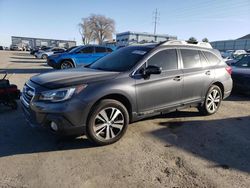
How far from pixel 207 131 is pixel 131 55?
7.11 feet

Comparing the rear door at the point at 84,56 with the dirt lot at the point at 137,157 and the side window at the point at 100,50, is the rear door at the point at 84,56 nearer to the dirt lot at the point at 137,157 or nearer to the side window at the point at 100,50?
the side window at the point at 100,50

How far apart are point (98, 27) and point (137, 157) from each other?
78155 mm

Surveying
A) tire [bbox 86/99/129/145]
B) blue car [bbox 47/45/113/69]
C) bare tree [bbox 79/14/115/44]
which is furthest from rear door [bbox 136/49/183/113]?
bare tree [bbox 79/14/115/44]

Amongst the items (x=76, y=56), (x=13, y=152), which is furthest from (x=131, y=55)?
(x=76, y=56)

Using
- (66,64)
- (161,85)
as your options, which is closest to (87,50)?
(66,64)

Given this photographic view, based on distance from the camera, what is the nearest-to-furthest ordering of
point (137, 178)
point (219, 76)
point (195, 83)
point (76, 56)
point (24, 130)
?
point (137, 178), point (24, 130), point (195, 83), point (219, 76), point (76, 56)

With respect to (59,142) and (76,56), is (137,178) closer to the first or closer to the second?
(59,142)

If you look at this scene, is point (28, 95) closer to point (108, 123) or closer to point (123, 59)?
point (108, 123)

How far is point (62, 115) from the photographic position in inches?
141

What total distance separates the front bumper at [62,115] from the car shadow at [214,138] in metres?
1.57

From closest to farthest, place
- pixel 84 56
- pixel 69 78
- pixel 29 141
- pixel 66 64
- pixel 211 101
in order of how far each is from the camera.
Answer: pixel 69 78
pixel 29 141
pixel 211 101
pixel 66 64
pixel 84 56

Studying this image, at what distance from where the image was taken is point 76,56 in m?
13.9

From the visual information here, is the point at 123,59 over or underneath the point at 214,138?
over

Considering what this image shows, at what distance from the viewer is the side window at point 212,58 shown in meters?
5.77
